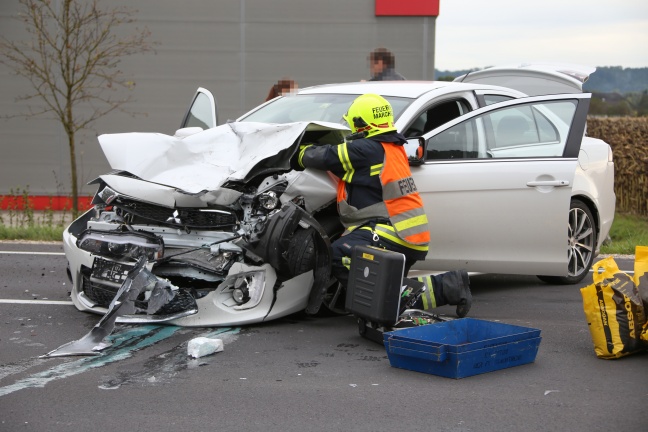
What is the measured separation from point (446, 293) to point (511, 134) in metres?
1.88

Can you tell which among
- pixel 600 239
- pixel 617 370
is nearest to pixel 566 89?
pixel 600 239

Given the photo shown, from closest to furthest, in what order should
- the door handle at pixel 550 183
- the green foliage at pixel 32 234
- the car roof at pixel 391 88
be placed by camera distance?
the door handle at pixel 550 183, the car roof at pixel 391 88, the green foliage at pixel 32 234

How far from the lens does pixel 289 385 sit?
5230 millimetres

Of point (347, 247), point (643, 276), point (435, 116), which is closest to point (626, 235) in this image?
point (435, 116)

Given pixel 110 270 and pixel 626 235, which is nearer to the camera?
pixel 110 270

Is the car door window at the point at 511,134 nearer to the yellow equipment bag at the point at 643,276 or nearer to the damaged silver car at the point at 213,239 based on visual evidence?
the damaged silver car at the point at 213,239

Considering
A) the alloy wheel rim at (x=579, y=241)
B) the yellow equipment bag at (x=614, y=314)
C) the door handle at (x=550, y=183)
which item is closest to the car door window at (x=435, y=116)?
the door handle at (x=550, y=183)

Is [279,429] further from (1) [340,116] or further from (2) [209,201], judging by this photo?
(1) [340,116]

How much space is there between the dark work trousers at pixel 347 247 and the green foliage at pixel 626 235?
520 centimetres

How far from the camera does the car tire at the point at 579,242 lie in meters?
7.98

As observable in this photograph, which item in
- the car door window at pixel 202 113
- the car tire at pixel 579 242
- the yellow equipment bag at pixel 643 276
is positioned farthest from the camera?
the car door window at pixel 202 113

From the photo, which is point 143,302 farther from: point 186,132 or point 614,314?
point 614,314

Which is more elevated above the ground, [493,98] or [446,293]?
[493,98]

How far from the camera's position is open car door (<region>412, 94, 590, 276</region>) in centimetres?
724
